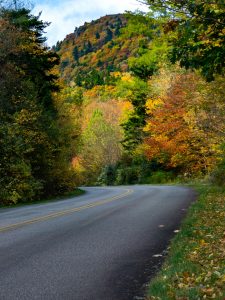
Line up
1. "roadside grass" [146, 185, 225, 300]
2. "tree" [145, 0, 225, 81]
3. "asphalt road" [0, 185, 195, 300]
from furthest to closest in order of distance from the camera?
1. "tree" [145, 0, 225, 81]
2. "asphalt road" [0, 185, 195, 300]
3. "roadside grass" [146, 185, 225, 300]

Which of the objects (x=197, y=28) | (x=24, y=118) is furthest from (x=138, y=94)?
(x=197, y=28)

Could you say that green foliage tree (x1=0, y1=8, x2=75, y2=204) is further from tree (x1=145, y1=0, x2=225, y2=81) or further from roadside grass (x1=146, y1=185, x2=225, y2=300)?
tree (x1=145, y1=0, x2=225, y2=81)

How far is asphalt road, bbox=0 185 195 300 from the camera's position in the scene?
261 inches

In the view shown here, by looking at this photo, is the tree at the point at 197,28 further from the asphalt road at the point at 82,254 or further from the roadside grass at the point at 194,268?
the asphalt road at the point at 82,254

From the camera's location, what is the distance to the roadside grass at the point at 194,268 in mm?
5930

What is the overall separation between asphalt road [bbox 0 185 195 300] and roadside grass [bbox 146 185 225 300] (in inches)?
13.8

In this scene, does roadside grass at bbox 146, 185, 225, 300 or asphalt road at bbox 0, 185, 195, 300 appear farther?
asphalt road at bbox 0, 185, 195, 300

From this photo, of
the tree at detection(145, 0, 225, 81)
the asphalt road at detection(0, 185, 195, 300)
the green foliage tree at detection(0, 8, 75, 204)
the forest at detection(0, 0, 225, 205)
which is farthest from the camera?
the green foliage tree at detection(0, 8, 75, 204)

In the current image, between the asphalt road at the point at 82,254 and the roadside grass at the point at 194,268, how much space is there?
35 cm

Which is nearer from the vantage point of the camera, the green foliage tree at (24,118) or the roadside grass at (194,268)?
the roadside grass at (194,268)

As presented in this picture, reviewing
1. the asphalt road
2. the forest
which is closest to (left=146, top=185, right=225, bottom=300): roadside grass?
the asphalt road

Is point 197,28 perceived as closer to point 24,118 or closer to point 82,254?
point 82,254

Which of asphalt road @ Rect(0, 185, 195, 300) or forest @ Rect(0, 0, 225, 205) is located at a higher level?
forest @ Rect(0, 0, 225, 205)

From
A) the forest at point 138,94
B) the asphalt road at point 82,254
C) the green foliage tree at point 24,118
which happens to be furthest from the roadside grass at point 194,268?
the green foliage tree at point 24,118
